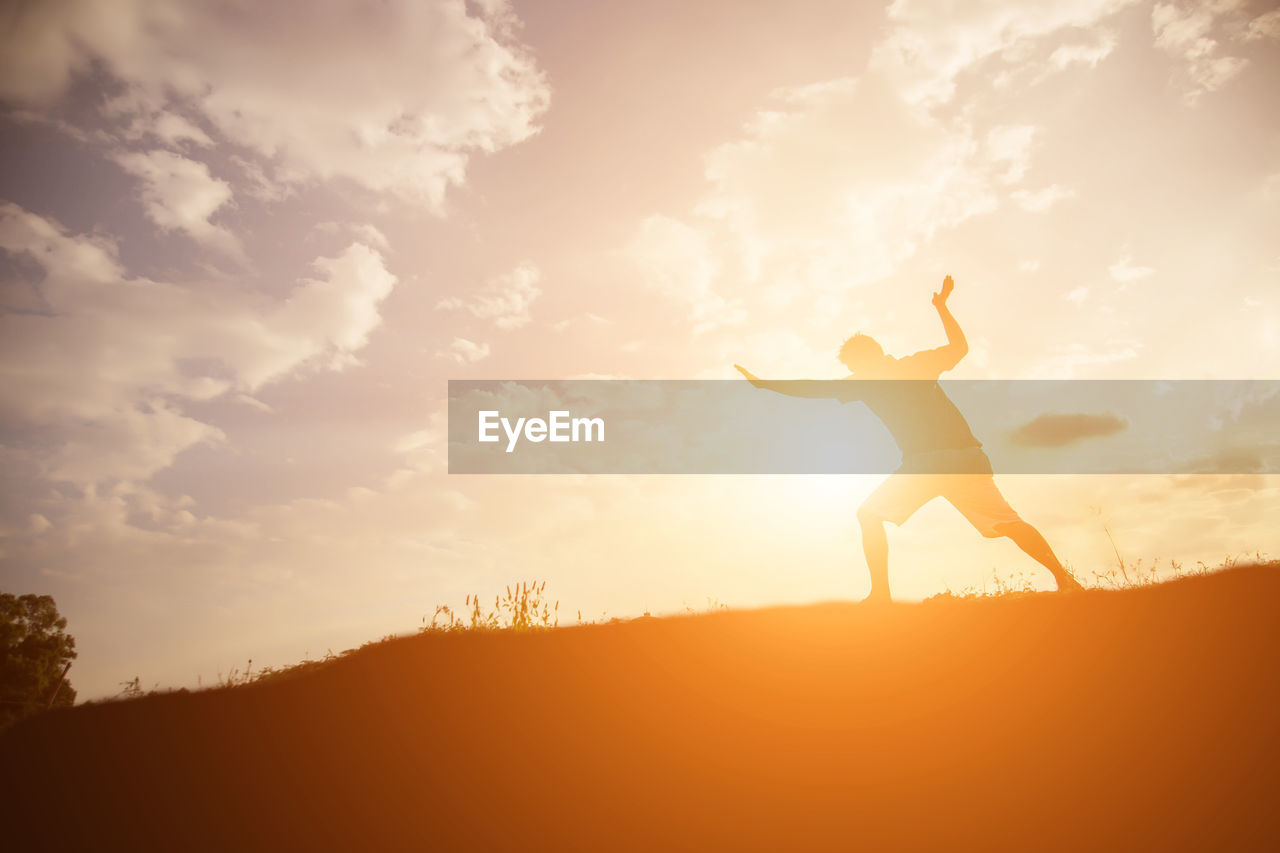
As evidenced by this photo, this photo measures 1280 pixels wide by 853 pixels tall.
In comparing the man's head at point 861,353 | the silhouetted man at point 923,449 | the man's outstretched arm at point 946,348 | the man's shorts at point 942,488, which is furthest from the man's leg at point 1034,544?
the man's head at point 861,353

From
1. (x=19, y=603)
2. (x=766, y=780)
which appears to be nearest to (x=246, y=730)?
(x=766, y=780)

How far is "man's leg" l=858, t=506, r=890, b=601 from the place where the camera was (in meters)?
6.43

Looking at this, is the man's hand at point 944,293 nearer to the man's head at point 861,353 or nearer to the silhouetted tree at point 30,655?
the man's head at point 861,353

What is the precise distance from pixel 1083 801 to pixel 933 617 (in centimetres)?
187

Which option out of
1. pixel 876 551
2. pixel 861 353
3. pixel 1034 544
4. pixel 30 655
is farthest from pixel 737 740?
pixel 30 655

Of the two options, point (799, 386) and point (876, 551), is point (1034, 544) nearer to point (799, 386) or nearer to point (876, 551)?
point (876, 551)

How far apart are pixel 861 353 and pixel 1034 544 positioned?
112 inches

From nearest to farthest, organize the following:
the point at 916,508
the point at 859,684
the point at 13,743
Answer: the point at 859,684 → the point at 13,743 → the point at 916,508

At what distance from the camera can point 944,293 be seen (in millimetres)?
7238

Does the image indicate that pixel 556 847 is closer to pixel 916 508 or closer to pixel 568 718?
pixel 568 718

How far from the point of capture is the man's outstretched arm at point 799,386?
24.4 feet

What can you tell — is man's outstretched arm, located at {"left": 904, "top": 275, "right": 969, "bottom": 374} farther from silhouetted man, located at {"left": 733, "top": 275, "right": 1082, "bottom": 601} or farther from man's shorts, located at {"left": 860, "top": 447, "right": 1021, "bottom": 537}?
man's shorts, located at {"left": 860, "top": 447, "right": 1021, "bottom": 537}

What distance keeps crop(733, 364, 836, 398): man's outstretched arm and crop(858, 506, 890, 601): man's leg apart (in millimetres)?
1595

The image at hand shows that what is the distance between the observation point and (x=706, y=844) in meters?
4.05
